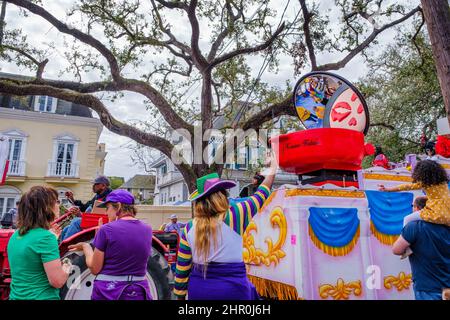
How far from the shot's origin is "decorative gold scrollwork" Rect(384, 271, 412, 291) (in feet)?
12.8

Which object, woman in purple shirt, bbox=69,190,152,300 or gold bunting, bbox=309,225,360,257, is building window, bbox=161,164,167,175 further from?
woman in purple shirt, bbox=69,190,152,300

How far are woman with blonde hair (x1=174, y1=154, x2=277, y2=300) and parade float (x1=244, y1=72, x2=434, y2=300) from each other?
153cm

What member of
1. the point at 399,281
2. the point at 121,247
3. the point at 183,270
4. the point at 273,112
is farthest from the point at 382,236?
the point at 273,112

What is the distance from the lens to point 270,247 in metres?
4.01

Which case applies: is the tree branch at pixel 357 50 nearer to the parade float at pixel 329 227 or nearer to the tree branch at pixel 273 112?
the tree branch at pixel 273 112

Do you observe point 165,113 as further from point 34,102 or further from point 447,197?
point 34,102

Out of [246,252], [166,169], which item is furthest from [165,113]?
[166,169]

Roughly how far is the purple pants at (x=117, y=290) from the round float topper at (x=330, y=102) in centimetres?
349

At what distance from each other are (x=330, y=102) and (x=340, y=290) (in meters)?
2.69

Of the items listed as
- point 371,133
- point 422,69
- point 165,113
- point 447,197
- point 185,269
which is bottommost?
point 185,269

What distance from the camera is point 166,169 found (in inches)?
1201

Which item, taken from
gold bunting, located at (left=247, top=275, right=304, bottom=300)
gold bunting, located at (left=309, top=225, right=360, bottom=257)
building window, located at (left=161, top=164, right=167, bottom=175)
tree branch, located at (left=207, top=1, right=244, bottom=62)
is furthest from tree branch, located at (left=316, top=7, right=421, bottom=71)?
building window, located at (left=161, top=164, right=167, bottom=175)
